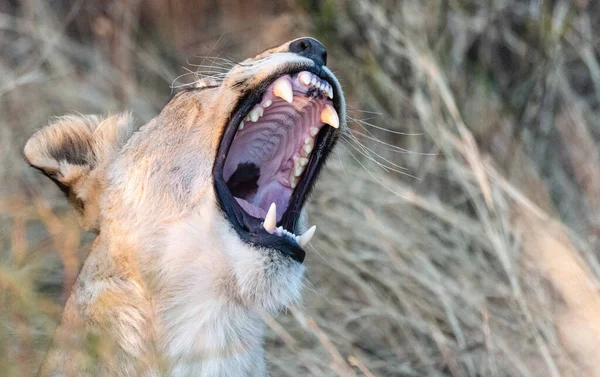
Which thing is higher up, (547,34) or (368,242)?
(547,34)

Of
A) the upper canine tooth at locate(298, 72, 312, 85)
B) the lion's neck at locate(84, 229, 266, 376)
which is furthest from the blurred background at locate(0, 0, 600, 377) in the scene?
the lion's neck at locate(84, 229, 266, 376)

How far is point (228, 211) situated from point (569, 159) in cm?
350

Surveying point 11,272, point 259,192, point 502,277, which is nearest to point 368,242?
point 502,277

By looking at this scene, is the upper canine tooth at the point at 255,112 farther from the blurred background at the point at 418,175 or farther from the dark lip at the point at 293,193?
the blurred background at the point at 418,175

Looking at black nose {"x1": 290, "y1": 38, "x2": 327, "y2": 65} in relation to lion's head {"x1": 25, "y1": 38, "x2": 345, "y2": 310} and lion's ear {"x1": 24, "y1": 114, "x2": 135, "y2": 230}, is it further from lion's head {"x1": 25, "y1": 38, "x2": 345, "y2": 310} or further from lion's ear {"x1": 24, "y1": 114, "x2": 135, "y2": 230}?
lion's ear {"x1": 24, "y1": 114, "x2": 135, "y2": 230}

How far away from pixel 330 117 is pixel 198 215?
1.95ft

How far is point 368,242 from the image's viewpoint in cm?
535

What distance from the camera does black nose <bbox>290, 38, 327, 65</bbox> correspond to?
10.5 ft

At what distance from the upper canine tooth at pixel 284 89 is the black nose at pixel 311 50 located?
0.39ft

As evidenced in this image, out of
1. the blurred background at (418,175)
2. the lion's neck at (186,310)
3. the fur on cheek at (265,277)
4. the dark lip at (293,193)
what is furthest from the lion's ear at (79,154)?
the fur on cheek at (265,277)

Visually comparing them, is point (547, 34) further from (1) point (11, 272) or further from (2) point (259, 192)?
(1) point (11, 272)

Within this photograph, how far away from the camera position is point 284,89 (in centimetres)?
312

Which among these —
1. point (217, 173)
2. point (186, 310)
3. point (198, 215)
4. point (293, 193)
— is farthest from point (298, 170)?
point (186, 310)

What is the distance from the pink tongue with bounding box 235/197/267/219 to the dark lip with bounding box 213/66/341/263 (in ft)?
0.27
